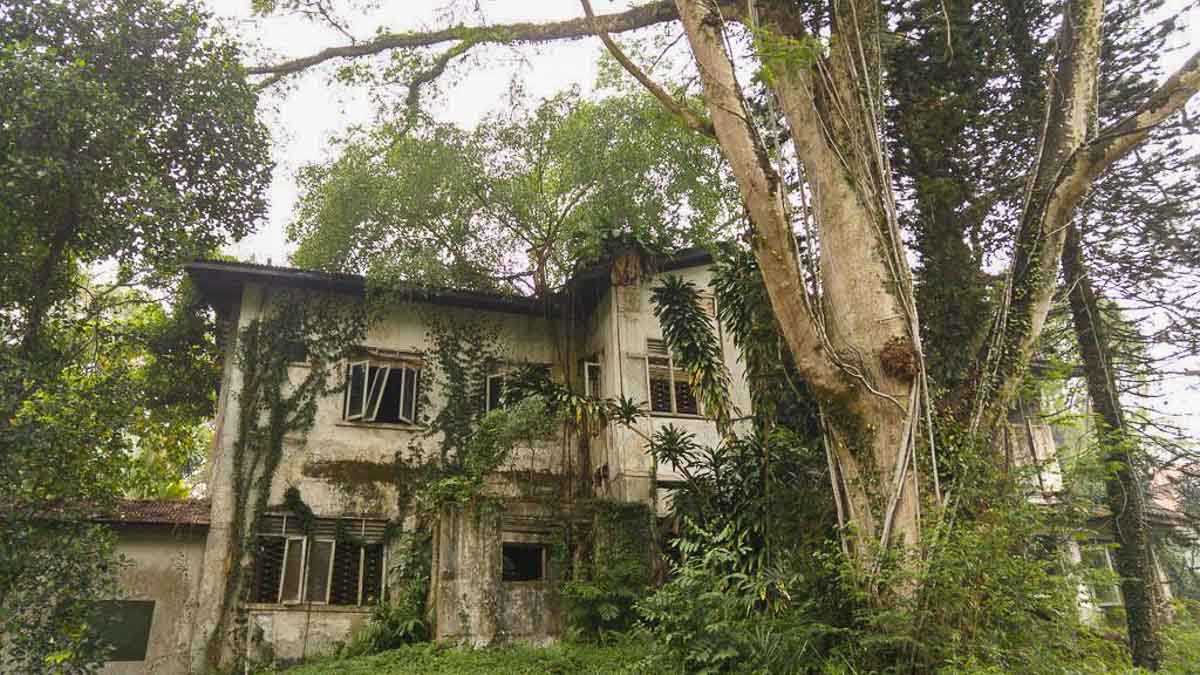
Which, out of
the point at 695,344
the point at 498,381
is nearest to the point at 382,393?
the point at 498,381

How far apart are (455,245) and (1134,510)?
397 inches

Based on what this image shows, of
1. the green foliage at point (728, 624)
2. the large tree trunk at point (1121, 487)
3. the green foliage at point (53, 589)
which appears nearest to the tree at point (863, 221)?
the green foliage at point (728, 624)

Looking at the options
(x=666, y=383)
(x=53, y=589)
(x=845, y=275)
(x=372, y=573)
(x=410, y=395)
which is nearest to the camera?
(x=845, y=275)

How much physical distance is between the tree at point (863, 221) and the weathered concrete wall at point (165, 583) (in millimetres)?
8656

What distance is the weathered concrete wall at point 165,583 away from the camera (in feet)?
35.0

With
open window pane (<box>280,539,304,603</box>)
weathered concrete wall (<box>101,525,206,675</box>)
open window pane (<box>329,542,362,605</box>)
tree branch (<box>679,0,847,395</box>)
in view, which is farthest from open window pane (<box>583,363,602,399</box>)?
tree branch (<box>679,0,847,395</box>)

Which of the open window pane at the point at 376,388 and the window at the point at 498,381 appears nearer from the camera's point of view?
the open window pane at the point at 376,388

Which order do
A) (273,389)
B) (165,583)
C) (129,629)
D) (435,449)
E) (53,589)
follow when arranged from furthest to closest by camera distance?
(435,449)
(273,389)
(165,583)
(129,629)
(53,589)

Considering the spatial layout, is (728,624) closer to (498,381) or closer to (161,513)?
(498,381)

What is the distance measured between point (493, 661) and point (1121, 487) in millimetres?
7085

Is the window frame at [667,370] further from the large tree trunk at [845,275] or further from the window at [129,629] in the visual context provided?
the window at [129,629]

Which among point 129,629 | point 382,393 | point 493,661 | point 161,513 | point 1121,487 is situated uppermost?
point 382,393

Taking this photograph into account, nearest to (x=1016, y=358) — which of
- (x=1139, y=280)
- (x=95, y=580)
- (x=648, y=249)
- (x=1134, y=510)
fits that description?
(x=1134, y=510)

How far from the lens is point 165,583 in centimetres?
1102
